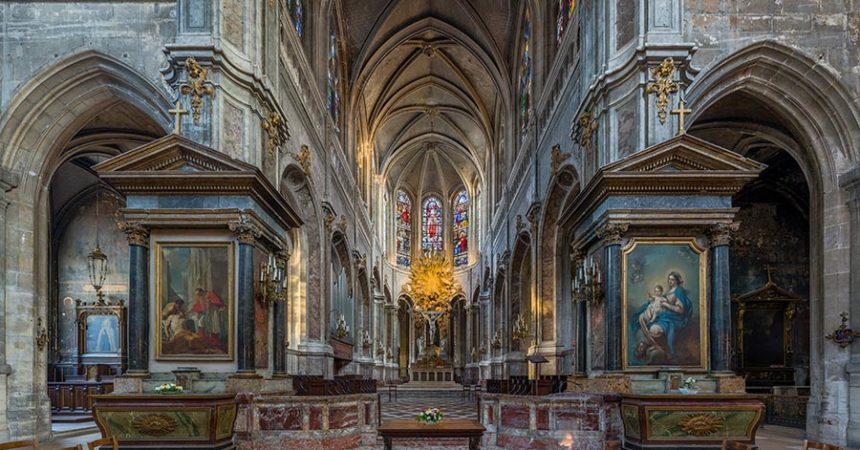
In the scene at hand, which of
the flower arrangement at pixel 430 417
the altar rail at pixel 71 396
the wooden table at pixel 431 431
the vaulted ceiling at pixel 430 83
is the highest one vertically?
the vaulted ceiling at pixel 430 83

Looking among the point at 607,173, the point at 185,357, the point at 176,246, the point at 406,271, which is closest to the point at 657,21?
the point at 607,173

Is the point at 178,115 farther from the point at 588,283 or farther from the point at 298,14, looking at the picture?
the point at 298,14

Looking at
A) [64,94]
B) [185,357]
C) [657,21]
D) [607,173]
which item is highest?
[657,21]

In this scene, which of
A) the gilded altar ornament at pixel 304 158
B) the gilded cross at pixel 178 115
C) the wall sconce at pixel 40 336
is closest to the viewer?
the gilded cross at pixel 178 115

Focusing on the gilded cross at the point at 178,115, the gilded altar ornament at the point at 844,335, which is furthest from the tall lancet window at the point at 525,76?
the gilded cross at the point at 178,115

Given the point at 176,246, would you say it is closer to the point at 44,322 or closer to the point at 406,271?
the point at 44,322

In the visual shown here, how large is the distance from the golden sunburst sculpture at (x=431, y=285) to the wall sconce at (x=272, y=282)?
27695 mm

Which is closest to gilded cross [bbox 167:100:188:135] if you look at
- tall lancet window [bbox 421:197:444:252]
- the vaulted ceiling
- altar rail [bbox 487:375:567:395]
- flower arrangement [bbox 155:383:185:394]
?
flower arrangement [bbox 155:383:185:394]

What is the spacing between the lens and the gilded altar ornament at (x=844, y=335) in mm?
11156

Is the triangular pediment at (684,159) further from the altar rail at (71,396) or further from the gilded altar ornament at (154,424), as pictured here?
the altar rail at (71,396)

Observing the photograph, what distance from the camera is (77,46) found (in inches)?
474

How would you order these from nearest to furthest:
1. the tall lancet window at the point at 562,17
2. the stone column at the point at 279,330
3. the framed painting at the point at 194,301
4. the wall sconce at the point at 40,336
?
the framed painting at the point at 194,301 < the stone column at the point at 279,330 < the wall sconce at the point at 40,336 < the tall lancet window at the point at 562,17

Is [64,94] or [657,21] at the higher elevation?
→ [657,21]

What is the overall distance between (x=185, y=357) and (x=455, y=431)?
4.42 m
